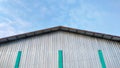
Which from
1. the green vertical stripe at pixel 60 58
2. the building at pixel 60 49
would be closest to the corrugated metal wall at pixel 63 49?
the building at pixel 60 49

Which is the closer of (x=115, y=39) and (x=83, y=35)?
(x=115, y=39)

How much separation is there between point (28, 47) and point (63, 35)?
3.97m

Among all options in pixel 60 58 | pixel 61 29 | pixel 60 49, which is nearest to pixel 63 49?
pixel 60 49

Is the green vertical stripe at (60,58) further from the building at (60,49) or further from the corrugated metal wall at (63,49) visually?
the corrugated metal wall at (63,49)

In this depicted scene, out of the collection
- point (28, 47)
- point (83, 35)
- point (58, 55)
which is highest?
point (83, 35)

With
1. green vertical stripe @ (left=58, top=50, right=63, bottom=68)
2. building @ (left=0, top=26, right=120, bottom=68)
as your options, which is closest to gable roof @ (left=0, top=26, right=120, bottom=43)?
building @ (left=0, top=26, right=120, bottom=68)

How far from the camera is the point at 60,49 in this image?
1155cm

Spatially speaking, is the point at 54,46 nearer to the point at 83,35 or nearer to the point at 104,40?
the point at 83,35

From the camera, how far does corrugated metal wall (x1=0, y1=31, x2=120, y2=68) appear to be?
35.2 feet

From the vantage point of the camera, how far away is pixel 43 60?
11008 mm

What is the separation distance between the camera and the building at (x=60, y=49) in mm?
10734

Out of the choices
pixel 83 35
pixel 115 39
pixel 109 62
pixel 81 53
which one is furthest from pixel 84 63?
pixel 115 39

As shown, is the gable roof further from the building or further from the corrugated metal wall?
the corrugated metal wall

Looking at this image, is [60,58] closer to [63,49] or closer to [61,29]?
[63,49]
